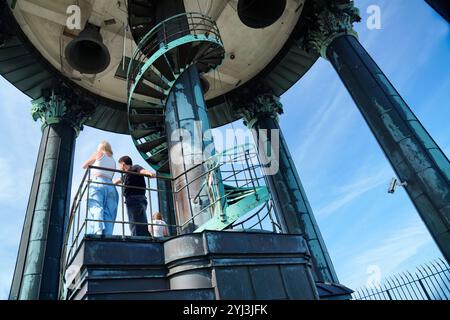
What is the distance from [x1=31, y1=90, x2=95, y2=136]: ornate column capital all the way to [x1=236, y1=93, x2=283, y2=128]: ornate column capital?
752 centimetres

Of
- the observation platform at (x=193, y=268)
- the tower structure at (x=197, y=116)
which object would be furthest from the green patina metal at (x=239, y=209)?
the observation platform at (x=193, y=268)

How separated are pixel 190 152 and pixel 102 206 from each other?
8.63 feet

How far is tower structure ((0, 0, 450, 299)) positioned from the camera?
4703mm

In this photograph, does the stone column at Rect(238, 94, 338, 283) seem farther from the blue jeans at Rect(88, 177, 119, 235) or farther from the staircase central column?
the blue jeans at Rect(88, 177, 119, 235)

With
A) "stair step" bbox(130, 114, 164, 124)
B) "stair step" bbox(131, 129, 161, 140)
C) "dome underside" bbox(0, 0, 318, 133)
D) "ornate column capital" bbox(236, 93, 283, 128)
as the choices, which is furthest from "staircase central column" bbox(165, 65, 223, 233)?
"ornate column capital" bbox(236, 93, 283, 128)

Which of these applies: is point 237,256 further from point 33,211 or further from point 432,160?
point 33,211

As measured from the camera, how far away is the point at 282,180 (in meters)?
13.9

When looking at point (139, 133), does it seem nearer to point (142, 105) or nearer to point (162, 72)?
point (142, 105)

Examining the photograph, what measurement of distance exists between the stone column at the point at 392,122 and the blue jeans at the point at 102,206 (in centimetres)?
766

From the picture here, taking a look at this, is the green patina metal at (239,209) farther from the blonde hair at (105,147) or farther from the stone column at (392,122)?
the stone column at (392,122)

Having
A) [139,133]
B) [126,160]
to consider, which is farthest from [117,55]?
[126,160]

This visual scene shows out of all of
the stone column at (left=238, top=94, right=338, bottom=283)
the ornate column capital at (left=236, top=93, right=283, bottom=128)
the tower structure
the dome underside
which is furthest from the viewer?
the ornate column capital at (left=236, top=93, right=283, bottom=128)

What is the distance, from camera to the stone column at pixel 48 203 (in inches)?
380
